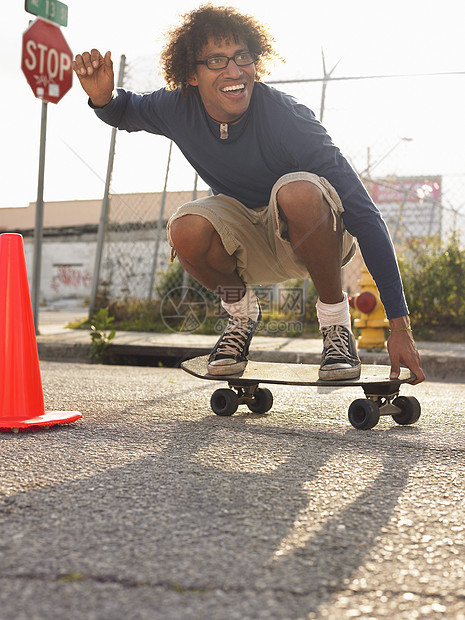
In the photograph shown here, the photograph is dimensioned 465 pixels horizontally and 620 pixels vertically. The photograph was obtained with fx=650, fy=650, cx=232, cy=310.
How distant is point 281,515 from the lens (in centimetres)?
132

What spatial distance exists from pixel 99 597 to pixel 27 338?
5.52 feet

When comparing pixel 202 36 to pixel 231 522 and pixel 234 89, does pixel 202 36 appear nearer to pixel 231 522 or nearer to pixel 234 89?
pixel 234 89

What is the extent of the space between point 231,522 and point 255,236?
73.5 inches

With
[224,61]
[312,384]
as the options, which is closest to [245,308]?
[312,384]

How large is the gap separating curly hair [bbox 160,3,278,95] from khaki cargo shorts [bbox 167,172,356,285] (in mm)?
522

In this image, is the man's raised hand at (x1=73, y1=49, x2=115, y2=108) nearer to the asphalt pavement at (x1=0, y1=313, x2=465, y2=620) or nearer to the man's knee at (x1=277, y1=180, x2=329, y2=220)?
the man's knee at (x1=277, y1=180, x2=329, y2=220)

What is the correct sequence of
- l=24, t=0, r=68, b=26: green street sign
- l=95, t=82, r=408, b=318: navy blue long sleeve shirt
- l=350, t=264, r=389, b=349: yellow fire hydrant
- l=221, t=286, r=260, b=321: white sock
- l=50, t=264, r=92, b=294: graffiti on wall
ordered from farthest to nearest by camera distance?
l=50, t=264, r=92, b=294: graffiti on wall → l=24, t=0, r=68, b=26: green street sign → l=350, t=264, r=389, b=349: yellow fire hydrant → l=221, t=286, r=260, b=321: white sock → l=95, t=82, r=408, b=318: navy blue long sleeve shirt

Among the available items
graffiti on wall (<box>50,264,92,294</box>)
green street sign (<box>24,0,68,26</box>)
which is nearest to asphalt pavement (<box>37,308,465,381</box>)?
green street sign (<box>24,0,68,26</box>)

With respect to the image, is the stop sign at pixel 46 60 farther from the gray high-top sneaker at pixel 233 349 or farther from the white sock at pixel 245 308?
the gray high-top sneaker at pixel 233 349

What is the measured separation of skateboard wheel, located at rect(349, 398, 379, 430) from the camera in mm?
2318

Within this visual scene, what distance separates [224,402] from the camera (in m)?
2.67

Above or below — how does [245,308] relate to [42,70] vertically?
below

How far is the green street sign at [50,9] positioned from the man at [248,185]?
516 cm

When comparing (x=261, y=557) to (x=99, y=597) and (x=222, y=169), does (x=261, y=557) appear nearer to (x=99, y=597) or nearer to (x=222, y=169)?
(x=99, y=597)
